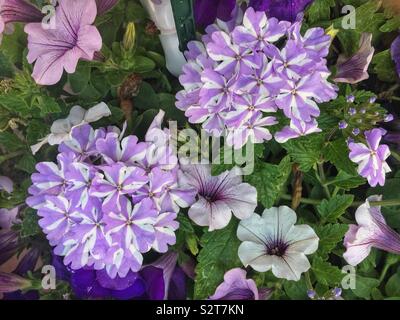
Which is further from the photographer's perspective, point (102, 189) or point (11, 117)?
point (11, 117)

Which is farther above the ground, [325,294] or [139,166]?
[139,166]

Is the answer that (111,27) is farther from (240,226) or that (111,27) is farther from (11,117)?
(240,226)

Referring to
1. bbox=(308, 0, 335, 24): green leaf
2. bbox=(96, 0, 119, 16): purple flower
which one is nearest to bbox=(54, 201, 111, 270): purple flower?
bbox=(96, 0, 119, 16): purple flower

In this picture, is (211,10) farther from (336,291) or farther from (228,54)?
(336,291)

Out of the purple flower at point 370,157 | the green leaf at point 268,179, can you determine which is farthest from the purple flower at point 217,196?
the purple flower at point 370,157

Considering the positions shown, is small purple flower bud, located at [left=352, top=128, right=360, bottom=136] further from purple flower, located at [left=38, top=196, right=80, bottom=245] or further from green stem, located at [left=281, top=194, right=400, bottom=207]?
purple flower, located at [left=38, top=196, right=80, bottom=245]

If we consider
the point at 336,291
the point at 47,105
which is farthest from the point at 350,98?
the point at 47,105

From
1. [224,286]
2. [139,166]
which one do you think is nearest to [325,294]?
[224,286]
